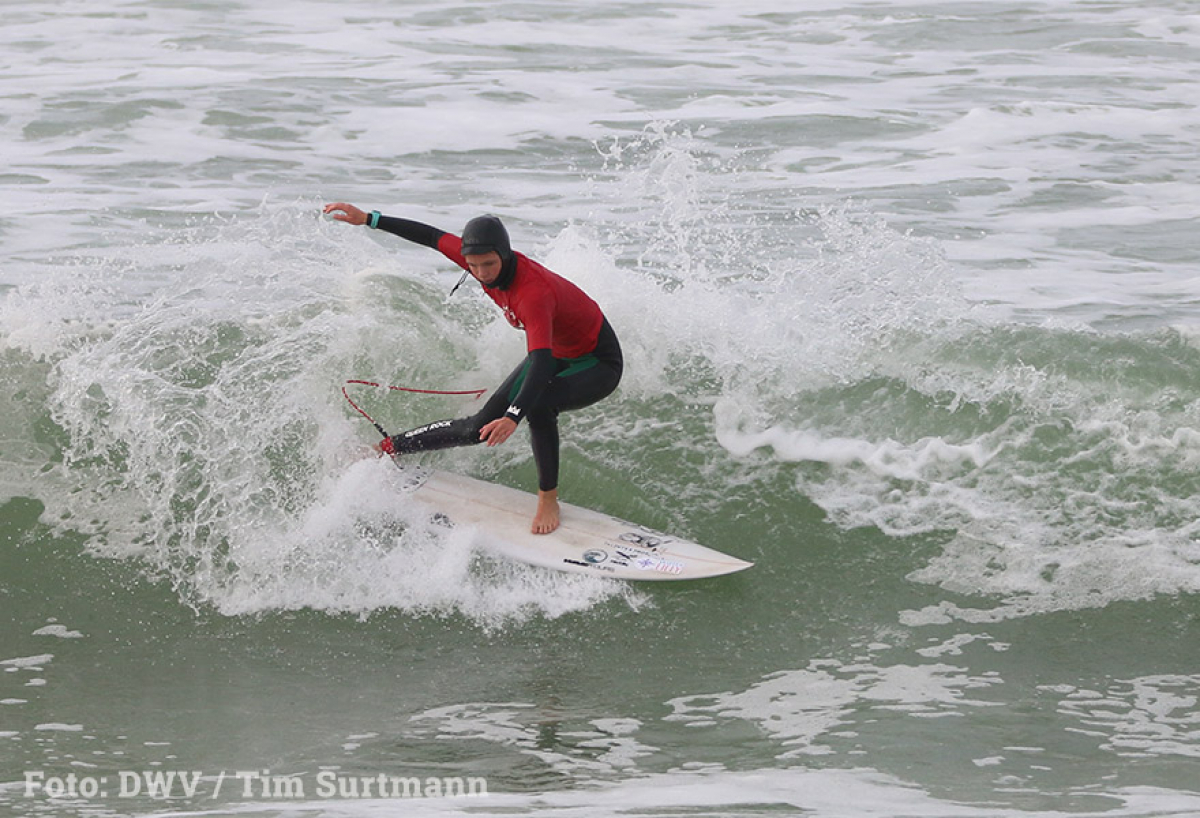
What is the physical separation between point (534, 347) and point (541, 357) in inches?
2.5

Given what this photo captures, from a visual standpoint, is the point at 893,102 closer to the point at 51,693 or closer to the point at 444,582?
the point at 444,582

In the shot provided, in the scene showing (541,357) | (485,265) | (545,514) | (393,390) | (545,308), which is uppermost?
(485,265)

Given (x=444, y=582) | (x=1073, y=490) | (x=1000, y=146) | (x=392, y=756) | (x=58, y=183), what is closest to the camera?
(x=392, y=756)

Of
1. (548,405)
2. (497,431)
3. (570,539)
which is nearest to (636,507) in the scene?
(570,539)

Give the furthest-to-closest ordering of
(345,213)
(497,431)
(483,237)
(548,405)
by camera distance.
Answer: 1. (345,213)
2. (548,405)
3. (483,237)
4. (497,431)

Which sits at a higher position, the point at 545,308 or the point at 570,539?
the point at 545,308

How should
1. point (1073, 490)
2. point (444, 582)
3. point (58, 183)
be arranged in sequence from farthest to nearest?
1. point (58, 183)
2. point (1073, 490)
3. point (444, 582)

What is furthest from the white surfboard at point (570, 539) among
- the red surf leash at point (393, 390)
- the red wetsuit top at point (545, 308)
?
the red wetsuit top at point (545, 308)

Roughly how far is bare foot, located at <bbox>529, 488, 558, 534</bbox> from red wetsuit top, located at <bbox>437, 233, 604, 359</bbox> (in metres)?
0.69

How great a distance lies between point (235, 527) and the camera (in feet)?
21.1

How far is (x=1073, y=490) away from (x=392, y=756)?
3814mm

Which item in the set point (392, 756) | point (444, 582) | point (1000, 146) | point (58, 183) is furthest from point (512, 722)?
point (1000, 146)

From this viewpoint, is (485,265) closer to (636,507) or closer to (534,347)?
(534,347)

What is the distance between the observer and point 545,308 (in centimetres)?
593
